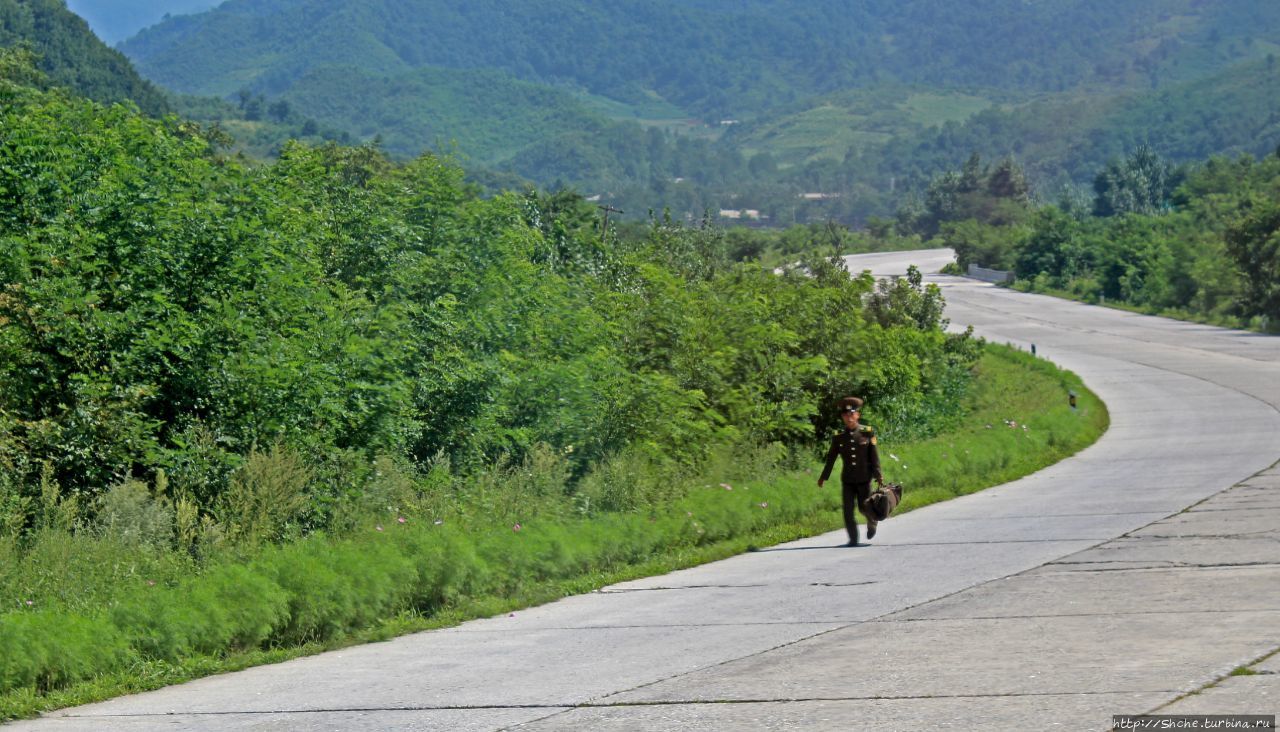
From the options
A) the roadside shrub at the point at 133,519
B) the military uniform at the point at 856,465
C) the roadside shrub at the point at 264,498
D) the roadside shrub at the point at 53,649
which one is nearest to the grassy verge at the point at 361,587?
the roadside shrub at the point at 53,649

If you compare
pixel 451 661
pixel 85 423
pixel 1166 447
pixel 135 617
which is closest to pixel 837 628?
pixel 451 661

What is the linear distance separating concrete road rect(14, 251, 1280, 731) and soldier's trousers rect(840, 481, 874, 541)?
1.17 feet

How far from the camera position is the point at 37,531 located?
1532 centimetres

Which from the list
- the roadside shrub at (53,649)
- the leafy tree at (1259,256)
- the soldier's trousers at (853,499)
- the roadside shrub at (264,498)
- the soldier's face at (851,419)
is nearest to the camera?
the roadside shrub at (53,649)

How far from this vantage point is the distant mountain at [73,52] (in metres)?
166

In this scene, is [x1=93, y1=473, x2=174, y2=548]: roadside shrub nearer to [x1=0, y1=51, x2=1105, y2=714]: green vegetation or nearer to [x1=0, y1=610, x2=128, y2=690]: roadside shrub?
[x1=0, y1=51, x2=1105, y2=714]: green vegetation

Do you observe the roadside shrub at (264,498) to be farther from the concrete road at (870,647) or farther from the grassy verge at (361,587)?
the concrete road at (870,647)

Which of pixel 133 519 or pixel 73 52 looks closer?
pixel 133 519

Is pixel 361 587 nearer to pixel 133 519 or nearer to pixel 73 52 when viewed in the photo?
pixel 133 519

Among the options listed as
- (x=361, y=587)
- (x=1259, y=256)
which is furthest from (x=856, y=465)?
(x=1259, y=256)

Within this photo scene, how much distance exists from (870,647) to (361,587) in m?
4.78

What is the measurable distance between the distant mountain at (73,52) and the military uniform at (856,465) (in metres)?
154

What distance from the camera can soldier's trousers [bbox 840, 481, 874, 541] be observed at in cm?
1845

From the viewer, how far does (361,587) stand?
13.8 metres
